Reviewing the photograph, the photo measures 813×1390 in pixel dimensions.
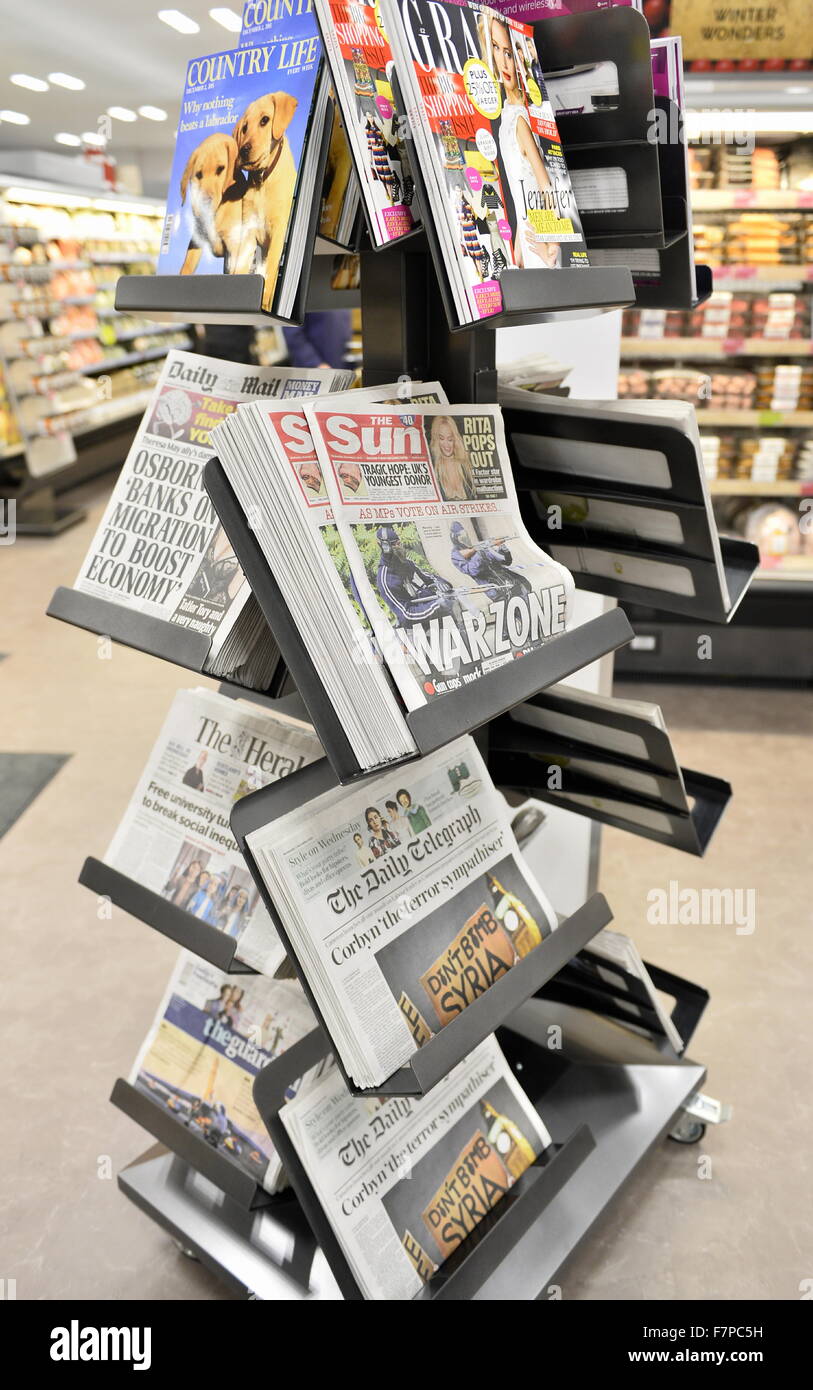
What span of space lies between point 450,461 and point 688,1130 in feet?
4.60

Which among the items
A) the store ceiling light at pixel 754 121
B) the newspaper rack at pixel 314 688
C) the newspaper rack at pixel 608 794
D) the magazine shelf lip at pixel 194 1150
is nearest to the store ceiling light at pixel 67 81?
the store ceiling light at pixel 754 121

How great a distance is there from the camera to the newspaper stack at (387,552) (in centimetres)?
100

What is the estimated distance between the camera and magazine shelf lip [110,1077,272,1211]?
151cm

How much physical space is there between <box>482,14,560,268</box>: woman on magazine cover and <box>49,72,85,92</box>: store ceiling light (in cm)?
1149

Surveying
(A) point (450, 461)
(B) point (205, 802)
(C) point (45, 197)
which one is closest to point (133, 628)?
(B) point (205, 802)

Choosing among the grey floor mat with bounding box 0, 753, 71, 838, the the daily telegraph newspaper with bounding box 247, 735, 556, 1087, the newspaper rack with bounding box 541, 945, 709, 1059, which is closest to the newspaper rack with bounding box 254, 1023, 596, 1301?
the the daily telegraph newspaper with bounding box 247, 735, 556, 1087

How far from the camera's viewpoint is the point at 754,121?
11.1 ft

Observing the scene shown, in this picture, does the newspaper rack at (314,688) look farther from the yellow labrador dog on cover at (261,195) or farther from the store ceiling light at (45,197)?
the store ceiling light at (45,197)

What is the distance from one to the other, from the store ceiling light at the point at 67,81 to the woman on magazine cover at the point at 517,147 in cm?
1149

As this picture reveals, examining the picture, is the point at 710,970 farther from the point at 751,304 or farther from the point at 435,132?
the point at 751,304

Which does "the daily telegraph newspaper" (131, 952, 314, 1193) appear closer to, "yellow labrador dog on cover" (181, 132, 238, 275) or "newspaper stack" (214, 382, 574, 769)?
"newspaper stack" (214, 382, 574, 769)

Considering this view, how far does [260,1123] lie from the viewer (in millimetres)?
1538
